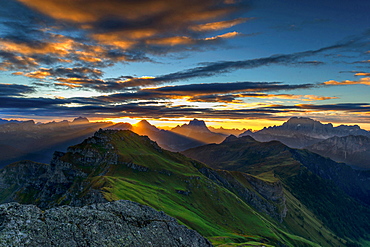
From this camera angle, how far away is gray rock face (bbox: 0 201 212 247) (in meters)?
27.4

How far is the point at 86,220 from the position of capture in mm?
32312

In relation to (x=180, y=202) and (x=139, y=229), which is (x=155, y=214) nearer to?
(x=139, y=229)

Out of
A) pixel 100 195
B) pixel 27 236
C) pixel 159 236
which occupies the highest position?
pixel 27 236

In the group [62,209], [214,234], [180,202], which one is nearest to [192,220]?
[214,234]

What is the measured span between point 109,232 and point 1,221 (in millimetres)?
12299

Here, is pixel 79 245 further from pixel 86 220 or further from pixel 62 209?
pixel 62 209

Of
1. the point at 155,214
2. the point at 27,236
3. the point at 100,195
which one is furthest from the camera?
the point at 100,195

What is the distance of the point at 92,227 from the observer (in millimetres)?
31672

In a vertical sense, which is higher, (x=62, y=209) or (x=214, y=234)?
(x=62, y=209)

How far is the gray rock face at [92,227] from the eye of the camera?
90.0 ft

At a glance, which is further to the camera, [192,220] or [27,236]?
[192,220]

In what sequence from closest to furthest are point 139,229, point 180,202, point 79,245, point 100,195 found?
point 79,245 → point 139,229 → point 100,195 → point 180,202

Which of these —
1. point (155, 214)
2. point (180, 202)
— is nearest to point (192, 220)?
point (180, 202)

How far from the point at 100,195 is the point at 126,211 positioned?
97070mm
